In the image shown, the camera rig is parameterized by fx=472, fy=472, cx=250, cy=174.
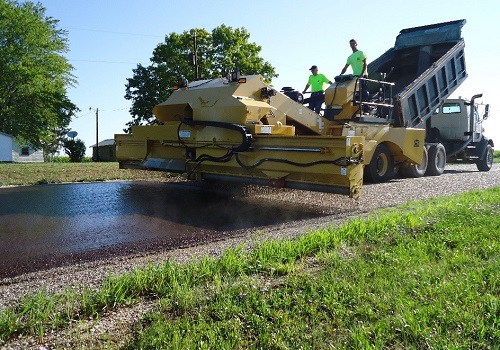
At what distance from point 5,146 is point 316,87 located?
115 feet

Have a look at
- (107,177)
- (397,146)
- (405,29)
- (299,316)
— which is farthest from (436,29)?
(299,316)

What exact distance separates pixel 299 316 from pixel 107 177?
35.6 ft

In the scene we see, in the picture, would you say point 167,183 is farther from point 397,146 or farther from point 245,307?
point 245,307

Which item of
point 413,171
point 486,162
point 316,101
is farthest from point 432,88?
point 486,162

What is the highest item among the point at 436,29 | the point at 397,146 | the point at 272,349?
the point at 436,29

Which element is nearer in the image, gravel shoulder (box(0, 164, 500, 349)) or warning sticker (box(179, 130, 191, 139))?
gravel shoulder (box(0, 164, 500, 349))

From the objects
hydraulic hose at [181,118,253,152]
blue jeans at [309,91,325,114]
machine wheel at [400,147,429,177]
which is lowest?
machine wheel at [400,147,429,177]

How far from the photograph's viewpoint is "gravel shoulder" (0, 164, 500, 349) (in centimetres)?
282

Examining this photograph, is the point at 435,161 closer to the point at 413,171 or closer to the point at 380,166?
the point at 413,171

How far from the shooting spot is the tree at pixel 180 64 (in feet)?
124

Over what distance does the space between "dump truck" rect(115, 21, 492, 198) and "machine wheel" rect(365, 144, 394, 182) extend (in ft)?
0.07

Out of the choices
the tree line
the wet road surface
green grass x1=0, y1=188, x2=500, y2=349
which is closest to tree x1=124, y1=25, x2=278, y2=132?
the tree line

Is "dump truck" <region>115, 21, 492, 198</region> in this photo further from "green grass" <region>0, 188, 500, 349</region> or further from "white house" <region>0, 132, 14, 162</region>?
"white house" <region>0, 132, 14, 162</region>

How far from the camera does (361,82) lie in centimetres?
1037
